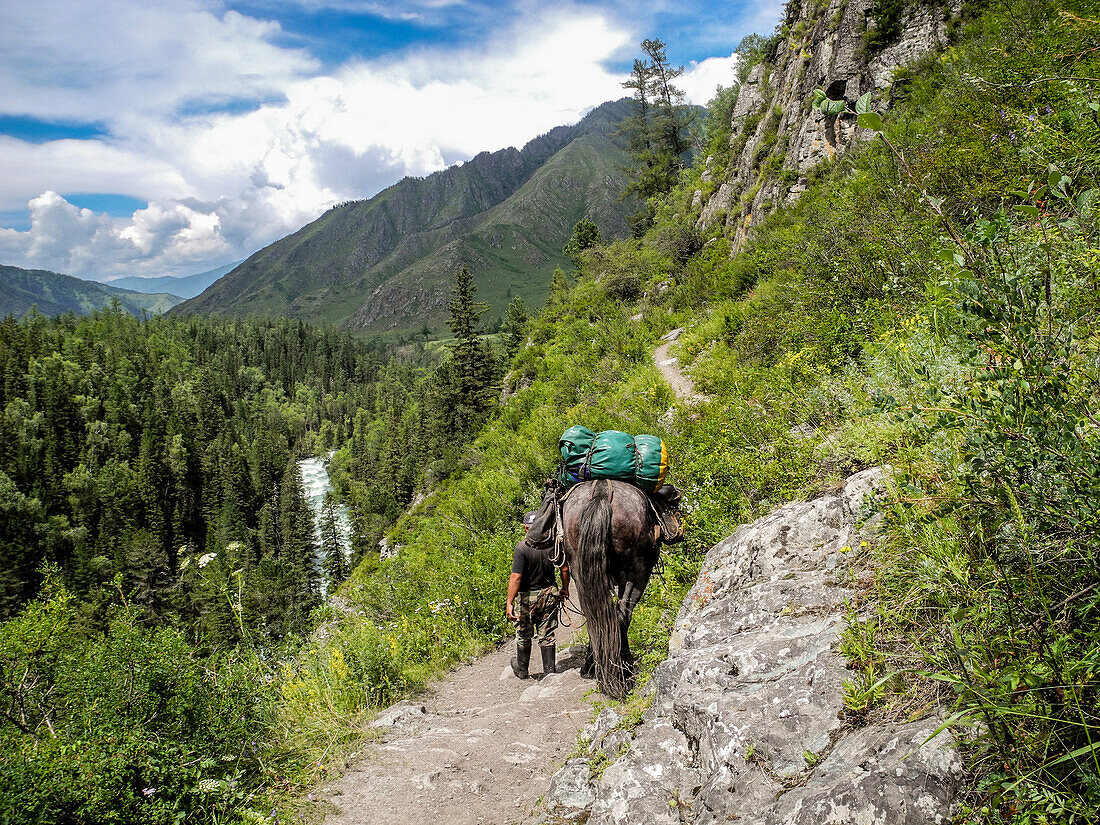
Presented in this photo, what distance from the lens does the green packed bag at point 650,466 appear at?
17.0ft

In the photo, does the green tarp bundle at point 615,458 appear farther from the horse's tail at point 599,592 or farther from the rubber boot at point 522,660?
the rubber boot at point 522,660

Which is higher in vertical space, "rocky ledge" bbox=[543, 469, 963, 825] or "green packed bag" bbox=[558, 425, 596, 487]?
"green packed bag" bbox=[558, 425, 596, 487]

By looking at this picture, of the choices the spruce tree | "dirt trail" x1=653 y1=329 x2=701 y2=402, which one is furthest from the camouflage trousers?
the spruce tree

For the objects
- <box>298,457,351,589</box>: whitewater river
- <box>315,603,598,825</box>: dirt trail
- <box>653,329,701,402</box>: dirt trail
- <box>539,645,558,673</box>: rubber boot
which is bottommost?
<box>298,457,351,589</box>: whitewater river

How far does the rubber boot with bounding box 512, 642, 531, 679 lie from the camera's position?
602cm

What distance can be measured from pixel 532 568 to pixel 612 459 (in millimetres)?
1913

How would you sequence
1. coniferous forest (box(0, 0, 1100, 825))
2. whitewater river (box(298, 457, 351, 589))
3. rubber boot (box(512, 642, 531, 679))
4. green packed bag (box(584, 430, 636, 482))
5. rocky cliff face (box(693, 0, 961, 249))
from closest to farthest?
coniferous forest (box(0, 0, 1100, 825)), green packed bag (box(584, 430, 636, 482)), rubber boot (box(512, 642, 531, 679)), rocky cliff face (box(693, 0, 961, 249)), whitewater river (box(298, 457, 351, 589))

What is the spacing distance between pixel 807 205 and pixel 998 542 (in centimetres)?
1358

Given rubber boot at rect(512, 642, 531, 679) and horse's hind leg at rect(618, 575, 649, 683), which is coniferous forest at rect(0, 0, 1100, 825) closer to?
horse's hind leg at rect(618, 575, 649, 683)

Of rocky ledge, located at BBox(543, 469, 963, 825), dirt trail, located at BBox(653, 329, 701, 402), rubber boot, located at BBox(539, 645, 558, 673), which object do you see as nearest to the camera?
rocky ledge, located at BBox(543, 469, 963, 825)

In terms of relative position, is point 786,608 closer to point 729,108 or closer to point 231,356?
point 729,108

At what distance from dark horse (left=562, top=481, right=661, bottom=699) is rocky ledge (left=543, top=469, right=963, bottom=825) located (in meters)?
0.85

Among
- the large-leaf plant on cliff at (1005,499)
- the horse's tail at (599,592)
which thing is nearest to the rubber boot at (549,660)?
the horse's tail at (599,592)

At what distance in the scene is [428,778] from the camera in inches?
160
